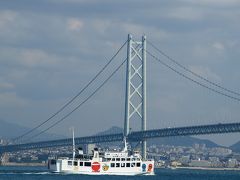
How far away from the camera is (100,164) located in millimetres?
83375

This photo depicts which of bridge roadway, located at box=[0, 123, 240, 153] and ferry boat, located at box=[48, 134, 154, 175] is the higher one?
bridge roadway, located at box=[0, 123, 240, 153]

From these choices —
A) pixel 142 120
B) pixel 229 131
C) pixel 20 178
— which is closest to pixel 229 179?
pixel 229 131

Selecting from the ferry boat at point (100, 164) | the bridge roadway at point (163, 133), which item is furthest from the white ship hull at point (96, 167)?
the bridge roadway at point (163, 133)

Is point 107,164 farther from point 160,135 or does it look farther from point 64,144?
A: point 64,144

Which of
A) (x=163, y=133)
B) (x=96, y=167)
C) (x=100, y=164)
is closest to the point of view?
(x=96, y=167)

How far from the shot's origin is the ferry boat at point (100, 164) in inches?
3246

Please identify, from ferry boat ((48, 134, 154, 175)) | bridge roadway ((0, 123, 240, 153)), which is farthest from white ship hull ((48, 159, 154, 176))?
bridge roadway ((0, 123, 240, 153))

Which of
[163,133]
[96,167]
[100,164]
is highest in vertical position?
[163,133]

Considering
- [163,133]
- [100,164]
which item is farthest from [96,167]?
[163,133]

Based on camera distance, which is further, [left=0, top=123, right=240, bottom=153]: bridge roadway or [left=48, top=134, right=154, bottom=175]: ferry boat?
[left=0, top=123, right=240, bottom=153]: bridge roadway

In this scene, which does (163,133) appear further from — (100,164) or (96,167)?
(96,167)

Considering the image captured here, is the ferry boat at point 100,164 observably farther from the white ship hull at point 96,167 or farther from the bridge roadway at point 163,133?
the bridge roadway at point 163,133

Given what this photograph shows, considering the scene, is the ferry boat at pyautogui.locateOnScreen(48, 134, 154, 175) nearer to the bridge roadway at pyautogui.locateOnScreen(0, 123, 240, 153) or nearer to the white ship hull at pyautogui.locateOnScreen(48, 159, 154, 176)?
the white ship hull at pyautogui.locateOnScreen(48, 159, 154, 176)

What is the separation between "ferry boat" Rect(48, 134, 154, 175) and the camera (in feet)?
270
